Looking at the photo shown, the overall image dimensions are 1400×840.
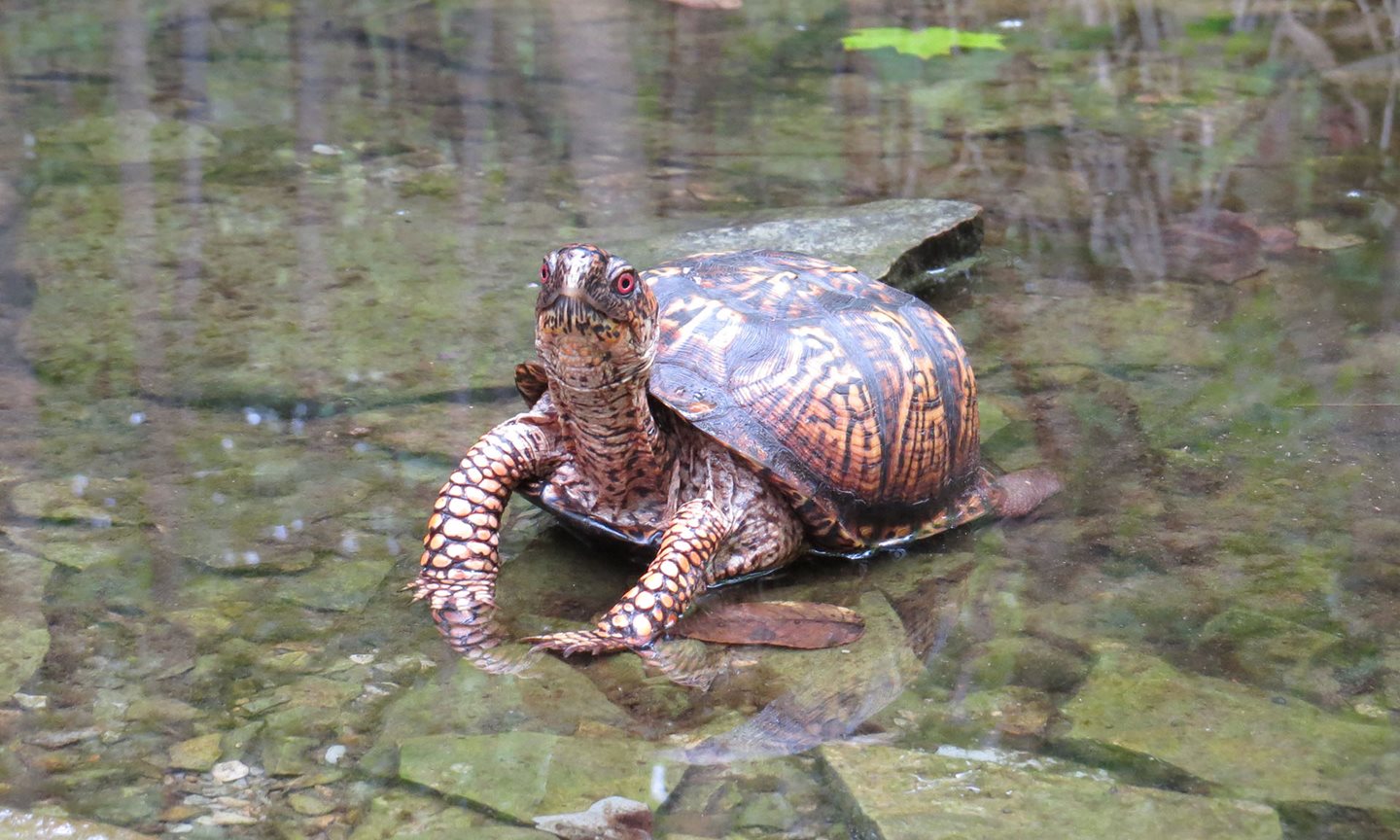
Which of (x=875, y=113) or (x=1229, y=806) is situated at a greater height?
(x=875, y=113)

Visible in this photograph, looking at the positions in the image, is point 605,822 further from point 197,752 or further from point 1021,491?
point 1021,491

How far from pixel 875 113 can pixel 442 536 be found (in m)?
4.55

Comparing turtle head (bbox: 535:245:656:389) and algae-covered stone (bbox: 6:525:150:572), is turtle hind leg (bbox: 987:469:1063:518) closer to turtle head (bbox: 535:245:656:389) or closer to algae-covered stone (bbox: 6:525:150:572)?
turtle head (bbox: 535:245:656:389)

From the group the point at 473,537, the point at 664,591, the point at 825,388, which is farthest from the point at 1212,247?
the point at 473,537

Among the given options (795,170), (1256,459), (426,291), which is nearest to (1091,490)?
(1256,459)

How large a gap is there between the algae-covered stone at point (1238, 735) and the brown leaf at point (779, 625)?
52cm

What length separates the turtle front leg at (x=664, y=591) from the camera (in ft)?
9.18

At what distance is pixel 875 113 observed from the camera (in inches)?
272

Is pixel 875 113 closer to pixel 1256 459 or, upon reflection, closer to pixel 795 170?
pixel 795 170

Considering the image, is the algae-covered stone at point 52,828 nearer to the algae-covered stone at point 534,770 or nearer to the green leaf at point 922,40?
the algae-covered stone at point 534,770

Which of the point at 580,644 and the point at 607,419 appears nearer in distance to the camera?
the point at 580,644

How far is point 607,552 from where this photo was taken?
11.0ft

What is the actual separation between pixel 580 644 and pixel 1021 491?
52.0 inches

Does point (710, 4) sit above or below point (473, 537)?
above
